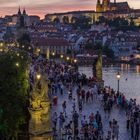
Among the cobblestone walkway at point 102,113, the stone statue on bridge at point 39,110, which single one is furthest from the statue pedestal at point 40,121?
the cobblestone walkway at point 102,113

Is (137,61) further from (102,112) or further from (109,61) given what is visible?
(102,112)

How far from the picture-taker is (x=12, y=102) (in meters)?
14.5

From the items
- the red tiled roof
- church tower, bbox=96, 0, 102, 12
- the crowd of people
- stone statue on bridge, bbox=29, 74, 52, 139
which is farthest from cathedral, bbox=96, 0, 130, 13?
stone statue on bridge, bbox=29, 74, 52, 139

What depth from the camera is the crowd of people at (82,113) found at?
48.5 feet

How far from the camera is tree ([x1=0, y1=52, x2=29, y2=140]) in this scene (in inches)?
540

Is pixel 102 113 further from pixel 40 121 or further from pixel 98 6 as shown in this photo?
pixel 98 6

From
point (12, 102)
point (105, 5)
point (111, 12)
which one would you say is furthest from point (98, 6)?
point (12, 102)

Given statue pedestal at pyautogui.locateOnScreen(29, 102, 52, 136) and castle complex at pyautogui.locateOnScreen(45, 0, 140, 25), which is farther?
castle complex at pyautogui.locateOnScreen(45, 0, 140, 25)

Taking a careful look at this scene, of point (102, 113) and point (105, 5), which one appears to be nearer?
point (102, 113)

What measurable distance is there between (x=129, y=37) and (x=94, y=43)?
6.08 metres

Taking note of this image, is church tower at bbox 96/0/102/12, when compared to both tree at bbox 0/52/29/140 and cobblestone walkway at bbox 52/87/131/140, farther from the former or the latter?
tree at bbox 0/52/29/140

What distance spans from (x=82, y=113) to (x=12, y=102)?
14.4 ft

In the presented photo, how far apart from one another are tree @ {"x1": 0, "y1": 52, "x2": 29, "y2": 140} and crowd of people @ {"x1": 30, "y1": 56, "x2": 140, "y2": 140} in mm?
998

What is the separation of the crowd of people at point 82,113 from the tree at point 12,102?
998 millimetres
